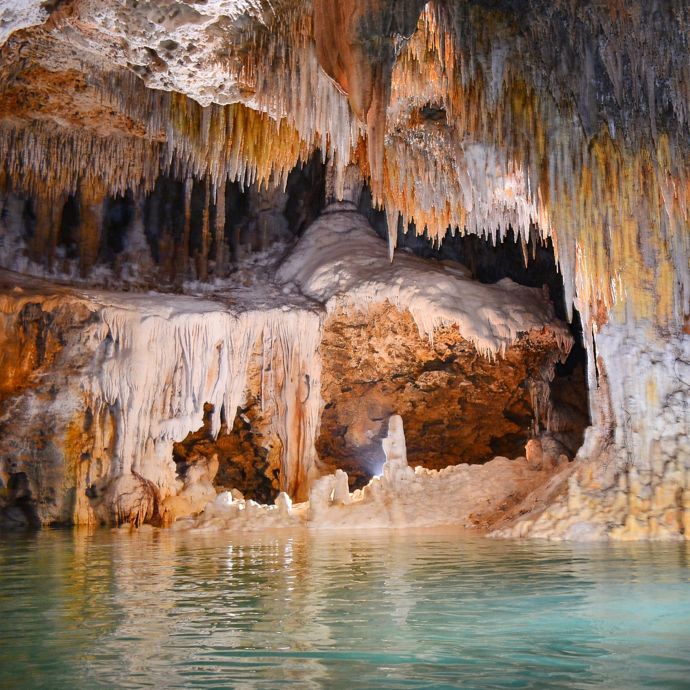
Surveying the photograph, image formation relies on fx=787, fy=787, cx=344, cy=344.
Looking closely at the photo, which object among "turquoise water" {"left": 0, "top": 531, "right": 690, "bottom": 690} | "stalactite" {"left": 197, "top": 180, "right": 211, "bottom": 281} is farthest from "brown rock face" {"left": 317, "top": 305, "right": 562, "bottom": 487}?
"turquoise water" {"left": 0, "top": 531, "right": 690, "bottom": 690}

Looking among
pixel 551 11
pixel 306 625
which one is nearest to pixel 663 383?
pixel 551 11

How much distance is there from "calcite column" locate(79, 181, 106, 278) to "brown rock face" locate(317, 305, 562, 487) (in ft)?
14.4

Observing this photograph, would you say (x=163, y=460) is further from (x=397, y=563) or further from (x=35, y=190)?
(x=397, y=563)

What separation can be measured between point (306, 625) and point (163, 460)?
870 cm

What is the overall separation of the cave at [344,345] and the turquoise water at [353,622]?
0.9 inches

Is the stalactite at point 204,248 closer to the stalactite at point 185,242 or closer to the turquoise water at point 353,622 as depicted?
the stalactite at point 185,242

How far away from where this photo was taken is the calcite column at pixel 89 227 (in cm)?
1355

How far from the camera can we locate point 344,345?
13289 mm

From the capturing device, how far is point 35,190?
41.1 feet

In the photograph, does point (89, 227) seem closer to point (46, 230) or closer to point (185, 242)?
point (46, 230)

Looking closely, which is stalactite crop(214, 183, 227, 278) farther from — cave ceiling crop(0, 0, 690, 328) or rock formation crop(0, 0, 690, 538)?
cave ceiling crop(0, 0, 690, 328)

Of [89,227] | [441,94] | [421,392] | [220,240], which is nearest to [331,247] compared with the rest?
[220,240]

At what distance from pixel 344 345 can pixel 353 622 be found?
10344mm

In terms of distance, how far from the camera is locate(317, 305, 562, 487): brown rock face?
13.2 meters
